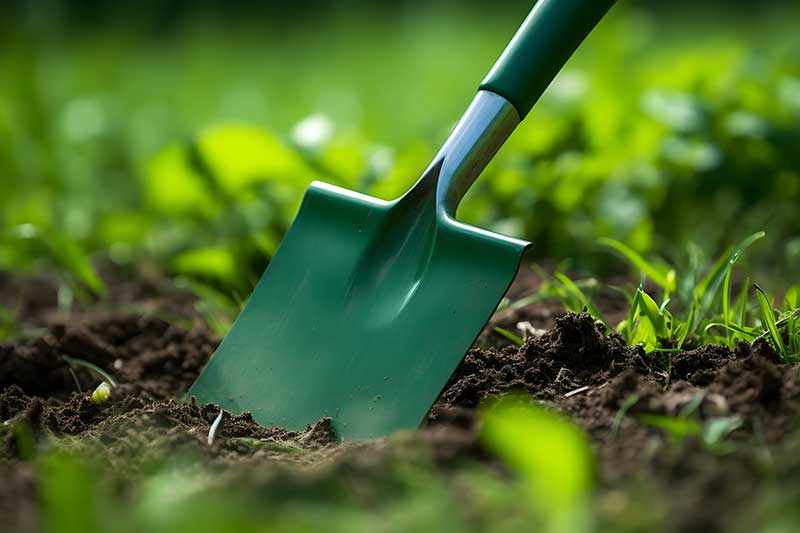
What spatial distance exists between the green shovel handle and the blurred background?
447 mm

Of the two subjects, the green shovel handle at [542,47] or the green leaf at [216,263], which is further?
the green leaf at [216,263]

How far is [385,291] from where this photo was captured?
154 cm

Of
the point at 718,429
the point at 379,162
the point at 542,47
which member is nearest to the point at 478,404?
the point at 718,429

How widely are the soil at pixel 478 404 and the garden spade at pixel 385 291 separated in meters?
0.06

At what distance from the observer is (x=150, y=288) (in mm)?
2422

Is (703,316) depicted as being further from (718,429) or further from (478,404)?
(718,429)

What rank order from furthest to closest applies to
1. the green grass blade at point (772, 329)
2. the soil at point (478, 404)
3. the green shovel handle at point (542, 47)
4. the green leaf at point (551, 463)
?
1. the green shovel handle at point (542, 47)
2. the green grass blade at point (772, 329)
3. the soil at point (478, 404)
4. the green leaf at point (551, 463)

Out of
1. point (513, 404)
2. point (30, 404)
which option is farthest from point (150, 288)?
point (513, 404)

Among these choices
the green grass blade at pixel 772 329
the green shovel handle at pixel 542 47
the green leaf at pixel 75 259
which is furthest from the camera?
the green leaf at pixel 75 259

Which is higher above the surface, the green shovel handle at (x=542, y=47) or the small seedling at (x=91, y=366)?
the green shovel handle at (x=542, y=47)

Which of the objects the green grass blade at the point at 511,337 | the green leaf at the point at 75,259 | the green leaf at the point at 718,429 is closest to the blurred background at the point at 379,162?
the green leaf at the point at 75,259

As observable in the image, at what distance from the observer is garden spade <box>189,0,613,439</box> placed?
1.39 m

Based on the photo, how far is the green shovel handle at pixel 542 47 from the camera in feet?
5.25

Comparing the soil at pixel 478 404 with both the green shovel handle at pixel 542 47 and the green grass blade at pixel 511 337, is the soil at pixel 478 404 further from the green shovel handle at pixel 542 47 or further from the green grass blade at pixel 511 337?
the green shovel handle at pixel 542 47
